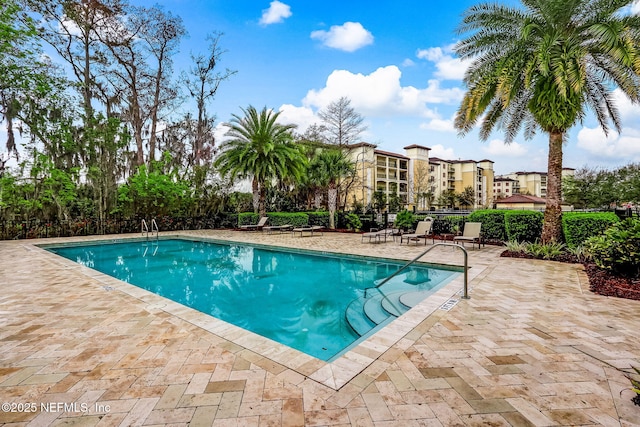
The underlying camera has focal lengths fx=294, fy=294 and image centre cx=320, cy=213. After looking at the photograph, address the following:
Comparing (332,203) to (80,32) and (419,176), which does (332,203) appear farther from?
(419,176)

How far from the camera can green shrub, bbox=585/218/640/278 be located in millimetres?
5062

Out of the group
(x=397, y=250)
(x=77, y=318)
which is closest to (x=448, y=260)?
(x=397, y=250)

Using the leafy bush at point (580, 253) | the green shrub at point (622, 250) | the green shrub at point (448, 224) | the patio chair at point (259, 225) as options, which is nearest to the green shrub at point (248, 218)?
the patio chair at point (259, 225)

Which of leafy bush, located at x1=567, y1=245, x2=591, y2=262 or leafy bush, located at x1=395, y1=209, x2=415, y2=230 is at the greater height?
leafy bush, located at x1=395, y1=209, x2=415, y2=230

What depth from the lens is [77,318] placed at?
12.3 feet

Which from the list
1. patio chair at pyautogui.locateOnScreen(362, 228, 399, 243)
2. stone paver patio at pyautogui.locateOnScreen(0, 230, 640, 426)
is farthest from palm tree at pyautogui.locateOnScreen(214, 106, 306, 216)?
stone paver patio at pyautogui.locateOnScreen(0, 230, 640, 426)

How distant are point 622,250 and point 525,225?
13.9 ft

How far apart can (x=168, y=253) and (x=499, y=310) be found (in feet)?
36.0

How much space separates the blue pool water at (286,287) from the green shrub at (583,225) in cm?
409

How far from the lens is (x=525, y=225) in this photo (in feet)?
30.4

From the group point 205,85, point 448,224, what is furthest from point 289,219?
point 205,85

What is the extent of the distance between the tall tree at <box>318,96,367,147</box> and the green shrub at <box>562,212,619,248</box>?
15914 millimetres

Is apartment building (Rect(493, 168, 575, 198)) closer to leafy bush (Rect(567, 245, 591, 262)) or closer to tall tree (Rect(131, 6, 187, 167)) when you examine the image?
leafy bush (Rect(567, 245, 591, 262))

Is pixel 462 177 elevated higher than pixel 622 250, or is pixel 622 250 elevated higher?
pixel 462 177
